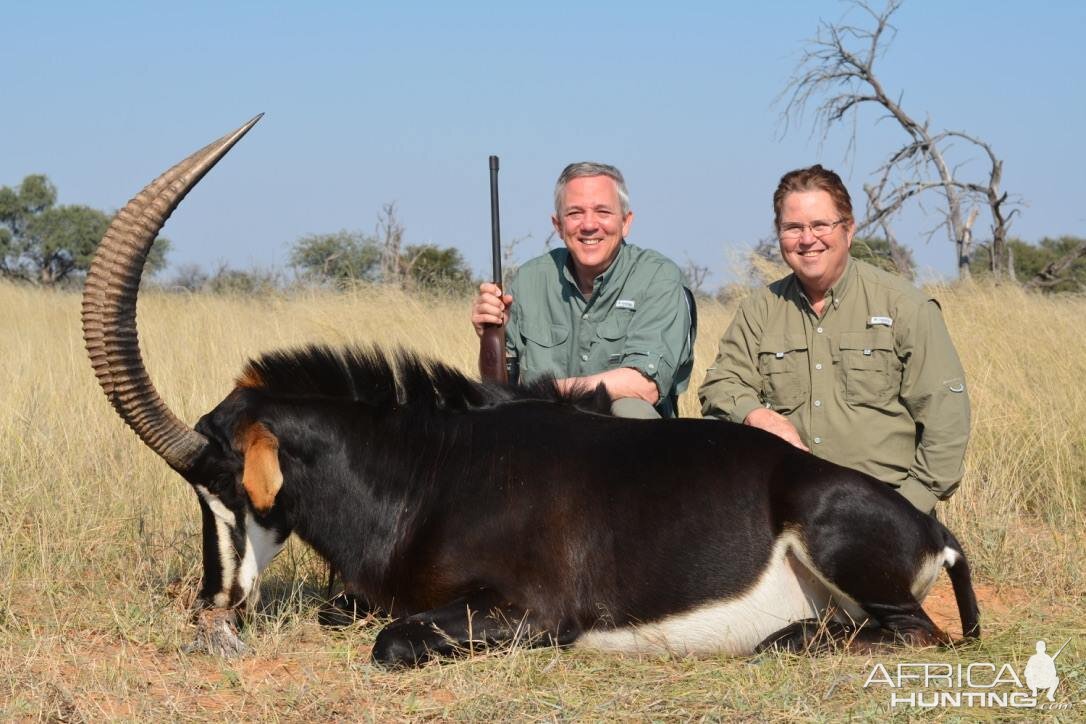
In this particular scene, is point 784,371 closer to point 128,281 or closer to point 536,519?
point 536,519

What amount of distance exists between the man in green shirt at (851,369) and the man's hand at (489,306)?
117cm

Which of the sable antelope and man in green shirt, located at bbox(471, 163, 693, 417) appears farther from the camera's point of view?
man in green shirt, located at bbox(471, 163, 693, 417)

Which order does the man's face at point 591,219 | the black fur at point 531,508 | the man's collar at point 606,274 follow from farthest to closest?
the man's collar at point 606,274 → the man's face at point 591,219 → the black fur at point 531,508

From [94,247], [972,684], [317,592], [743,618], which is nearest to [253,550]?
[317,592]

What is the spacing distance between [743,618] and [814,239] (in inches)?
79.7

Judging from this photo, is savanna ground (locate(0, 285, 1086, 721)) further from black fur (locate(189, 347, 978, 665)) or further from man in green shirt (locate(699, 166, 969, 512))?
man in green shirt (locate(699, 166, 969, 512))

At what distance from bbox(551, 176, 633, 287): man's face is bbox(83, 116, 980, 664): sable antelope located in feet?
5.59

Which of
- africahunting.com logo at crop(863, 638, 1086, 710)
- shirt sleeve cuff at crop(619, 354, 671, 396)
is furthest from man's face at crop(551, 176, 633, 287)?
africahunting.com logo at crop(863, 638, 1086, 710)

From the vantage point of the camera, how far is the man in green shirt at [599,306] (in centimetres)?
652

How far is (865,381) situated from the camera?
598 cm

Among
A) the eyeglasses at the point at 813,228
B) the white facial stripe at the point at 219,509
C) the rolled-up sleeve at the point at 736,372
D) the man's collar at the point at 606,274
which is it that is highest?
the eyeglasses at the point at 813,228

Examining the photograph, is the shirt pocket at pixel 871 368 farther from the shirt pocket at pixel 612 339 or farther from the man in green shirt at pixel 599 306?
the shirt pocket at pixel 612 339

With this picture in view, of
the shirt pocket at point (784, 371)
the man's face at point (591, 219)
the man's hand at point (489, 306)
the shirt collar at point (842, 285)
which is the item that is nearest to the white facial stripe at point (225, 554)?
the man's hand at point (489, 306)

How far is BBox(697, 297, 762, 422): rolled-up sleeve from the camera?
6.23 meters
